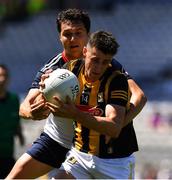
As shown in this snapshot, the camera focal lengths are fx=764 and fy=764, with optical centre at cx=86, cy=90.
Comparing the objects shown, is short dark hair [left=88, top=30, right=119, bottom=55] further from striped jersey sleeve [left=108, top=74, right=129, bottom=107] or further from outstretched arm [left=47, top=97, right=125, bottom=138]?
outstretched arm [left=47, top=97, right=125, bottom=138]

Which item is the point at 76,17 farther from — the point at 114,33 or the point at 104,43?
the point at 114,33

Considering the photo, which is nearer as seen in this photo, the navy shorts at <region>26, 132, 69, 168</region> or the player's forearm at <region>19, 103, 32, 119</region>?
the player's forearm at <region>19, 103, 32, 119</region>

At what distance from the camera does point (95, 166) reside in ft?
19.3

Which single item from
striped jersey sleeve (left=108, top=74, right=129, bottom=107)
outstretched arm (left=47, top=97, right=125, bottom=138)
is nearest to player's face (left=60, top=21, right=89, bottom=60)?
striped jersey sleeve (left=108, top=74, right=129, bottom=107)

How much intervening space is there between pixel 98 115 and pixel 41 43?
68.6 ft

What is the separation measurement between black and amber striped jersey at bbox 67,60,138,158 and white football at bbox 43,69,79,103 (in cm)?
25

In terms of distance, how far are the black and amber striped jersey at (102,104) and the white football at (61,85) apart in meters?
0.25

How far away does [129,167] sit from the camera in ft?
19.9

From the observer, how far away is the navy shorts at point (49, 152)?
618 cm

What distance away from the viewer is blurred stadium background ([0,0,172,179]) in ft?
74.8

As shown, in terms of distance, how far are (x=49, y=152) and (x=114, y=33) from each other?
19.7 m

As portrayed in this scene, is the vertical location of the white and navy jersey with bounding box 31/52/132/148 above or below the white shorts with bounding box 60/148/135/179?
above

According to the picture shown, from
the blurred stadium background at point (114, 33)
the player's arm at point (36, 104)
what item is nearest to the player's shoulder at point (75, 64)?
the player's arm at point (36, 104)

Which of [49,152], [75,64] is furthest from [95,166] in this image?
[75,64]
